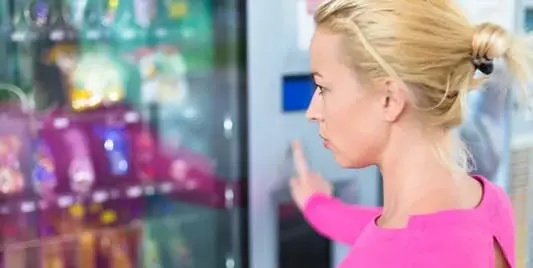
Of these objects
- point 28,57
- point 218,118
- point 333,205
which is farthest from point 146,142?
point 333,205

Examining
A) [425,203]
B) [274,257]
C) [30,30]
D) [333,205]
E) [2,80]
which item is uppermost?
[30,30]

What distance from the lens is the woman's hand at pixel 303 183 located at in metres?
1.80

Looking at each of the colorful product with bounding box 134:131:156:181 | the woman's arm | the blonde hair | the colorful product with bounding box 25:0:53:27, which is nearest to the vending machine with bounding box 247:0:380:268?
the woman's arm

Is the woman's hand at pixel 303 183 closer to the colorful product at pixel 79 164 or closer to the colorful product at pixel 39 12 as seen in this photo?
the colorful product at pixel 79 164

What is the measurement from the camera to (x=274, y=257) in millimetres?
1931

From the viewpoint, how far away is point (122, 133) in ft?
6.74

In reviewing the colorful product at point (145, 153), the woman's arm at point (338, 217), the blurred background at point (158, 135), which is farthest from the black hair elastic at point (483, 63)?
the colorful product at point (145, 153)

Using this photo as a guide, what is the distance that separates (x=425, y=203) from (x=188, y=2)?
3.33 ft

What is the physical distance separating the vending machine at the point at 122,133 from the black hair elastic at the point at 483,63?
2.40ft

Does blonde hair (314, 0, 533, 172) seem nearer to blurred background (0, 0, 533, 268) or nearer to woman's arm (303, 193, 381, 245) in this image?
woman's arm (303, 193, 381, 245)

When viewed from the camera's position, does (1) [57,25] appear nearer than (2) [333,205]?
No

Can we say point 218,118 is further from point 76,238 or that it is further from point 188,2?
point 76,238

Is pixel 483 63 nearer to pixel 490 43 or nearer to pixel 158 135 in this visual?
pixel 490 43

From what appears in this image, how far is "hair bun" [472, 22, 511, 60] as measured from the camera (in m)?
1.17
